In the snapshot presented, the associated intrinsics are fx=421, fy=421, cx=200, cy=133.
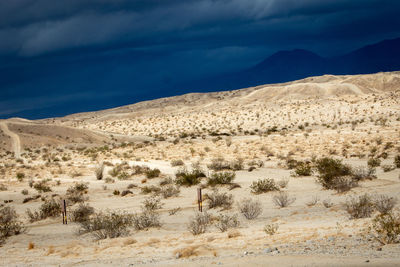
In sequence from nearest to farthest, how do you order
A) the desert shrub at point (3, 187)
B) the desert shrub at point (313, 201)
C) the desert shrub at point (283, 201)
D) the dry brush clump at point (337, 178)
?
the desert shrub at point (313, 201), the desert shrub at point (283, 201), the dry brush clump at point (337, 178), the desert shrub at point (3, 187)

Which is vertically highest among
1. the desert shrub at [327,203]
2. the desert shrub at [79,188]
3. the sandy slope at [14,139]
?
the sandy slope at [14,139]

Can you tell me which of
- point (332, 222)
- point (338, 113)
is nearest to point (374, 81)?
point (338, 113)

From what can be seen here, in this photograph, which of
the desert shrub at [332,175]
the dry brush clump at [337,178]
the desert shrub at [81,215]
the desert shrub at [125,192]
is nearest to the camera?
the desert shrub at [81,215]

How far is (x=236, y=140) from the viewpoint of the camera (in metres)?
48.1

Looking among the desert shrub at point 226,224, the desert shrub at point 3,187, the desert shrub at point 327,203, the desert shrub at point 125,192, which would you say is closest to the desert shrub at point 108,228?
the desert shrub at point 226,224

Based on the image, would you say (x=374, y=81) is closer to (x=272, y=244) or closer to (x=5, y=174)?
(x=5, y=174)

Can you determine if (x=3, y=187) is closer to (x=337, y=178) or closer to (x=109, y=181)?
(x=109, y=181)

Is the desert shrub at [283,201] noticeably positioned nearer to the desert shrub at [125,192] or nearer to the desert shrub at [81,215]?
the desert shrub at [81,215]

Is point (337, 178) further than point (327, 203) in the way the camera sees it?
Yes

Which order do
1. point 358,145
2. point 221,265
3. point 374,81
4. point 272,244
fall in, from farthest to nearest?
point 374,81
point 358,145
point 272,244
point 221,265

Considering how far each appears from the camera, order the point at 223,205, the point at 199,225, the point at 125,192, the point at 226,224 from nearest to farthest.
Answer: the point at 226,224 → the point at 199,225 → the point at 223,205 → the point at 125,192

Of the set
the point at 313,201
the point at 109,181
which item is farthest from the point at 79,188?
the point at 313,201

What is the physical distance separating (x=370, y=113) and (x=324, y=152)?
35.3 metres

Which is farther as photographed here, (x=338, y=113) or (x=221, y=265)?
(x=338, y=113)
